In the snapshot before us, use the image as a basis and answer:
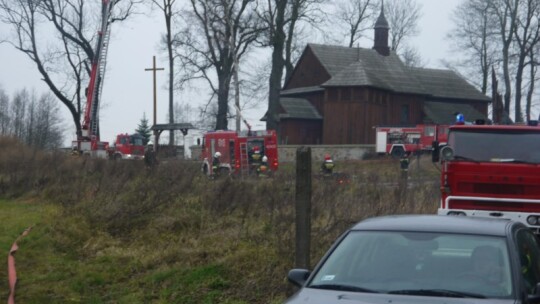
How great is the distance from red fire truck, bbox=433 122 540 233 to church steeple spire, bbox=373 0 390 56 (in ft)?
196

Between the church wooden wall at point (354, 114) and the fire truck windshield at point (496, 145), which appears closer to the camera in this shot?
the fire truck windshield at point (496, 145)

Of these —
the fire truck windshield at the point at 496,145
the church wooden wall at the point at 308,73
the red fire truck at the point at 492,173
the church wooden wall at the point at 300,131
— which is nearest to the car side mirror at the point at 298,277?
the red fire truck at the point at 492,173

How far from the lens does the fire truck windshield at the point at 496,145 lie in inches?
587

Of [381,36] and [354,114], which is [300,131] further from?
[381,36]

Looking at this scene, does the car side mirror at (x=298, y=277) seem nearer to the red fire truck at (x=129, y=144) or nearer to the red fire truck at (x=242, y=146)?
the red fire truck at (x=242, y=146)

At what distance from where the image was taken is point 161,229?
15.3m

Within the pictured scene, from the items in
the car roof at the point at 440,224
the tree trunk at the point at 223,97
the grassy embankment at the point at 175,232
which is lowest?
the grassy embankment at the point at 175,232

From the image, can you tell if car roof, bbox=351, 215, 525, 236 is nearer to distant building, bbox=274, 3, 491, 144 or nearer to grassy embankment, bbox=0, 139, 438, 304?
grassy embankment, bbox=0, 139, 438, 304

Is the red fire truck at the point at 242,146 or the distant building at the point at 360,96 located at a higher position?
the distant building at the point at 360,96

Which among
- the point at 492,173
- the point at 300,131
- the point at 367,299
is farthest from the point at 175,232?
the point at 300,131

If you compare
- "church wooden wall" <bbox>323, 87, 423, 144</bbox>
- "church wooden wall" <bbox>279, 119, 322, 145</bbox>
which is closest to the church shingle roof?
"church wooden wall" <bbox>323, 87, 423, 144</bbox>

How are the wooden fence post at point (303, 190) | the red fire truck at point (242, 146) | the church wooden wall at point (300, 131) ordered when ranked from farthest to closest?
the church wooden wall at point (300, 131)
the red fire truck at point (242, 146)
the wooden fence post at point (303, 190)

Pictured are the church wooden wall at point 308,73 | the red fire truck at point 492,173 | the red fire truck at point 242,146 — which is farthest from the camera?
the church wooden wall at point 308,73

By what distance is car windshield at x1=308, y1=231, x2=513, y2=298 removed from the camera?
663 cm
